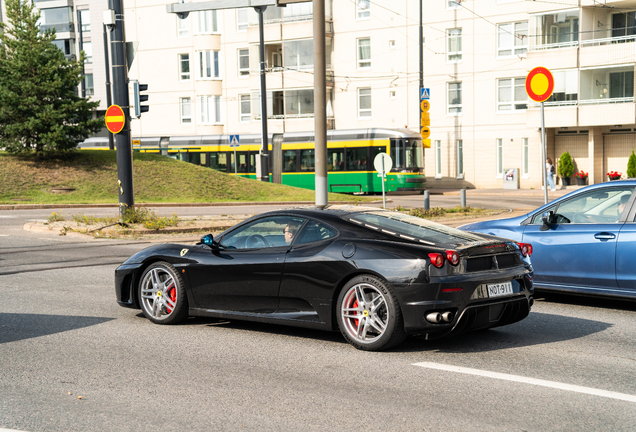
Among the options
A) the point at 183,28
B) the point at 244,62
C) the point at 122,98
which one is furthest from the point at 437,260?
the point at 183,28

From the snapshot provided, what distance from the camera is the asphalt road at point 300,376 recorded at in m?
4.63

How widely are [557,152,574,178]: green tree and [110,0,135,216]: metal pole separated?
94.3 feet

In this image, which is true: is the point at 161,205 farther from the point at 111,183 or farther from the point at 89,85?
the point at 89,85

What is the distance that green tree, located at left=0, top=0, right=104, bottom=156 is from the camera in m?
30.7

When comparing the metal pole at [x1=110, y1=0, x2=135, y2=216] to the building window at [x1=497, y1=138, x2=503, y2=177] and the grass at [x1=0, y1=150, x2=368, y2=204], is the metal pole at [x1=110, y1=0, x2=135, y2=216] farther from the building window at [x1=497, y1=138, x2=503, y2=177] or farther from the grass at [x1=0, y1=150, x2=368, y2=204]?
the building window at [x1=497, y1=138, x2=503, y2=177]

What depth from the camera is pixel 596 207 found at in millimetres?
8445

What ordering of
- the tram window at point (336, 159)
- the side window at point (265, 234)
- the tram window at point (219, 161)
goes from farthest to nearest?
the tram window at point (219, 161)
the tram window at point (336, 159)
the side window at point (265, 234)

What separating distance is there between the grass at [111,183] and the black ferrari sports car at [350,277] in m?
21.5

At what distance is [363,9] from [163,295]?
1657 inches

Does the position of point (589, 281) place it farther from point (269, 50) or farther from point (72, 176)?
point (269, 50)

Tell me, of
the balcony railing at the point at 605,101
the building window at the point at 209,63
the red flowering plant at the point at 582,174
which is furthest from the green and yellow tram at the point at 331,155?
the building window at the point at 209,63

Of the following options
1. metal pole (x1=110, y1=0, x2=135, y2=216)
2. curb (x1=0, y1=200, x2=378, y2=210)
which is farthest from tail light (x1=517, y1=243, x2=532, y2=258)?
curb (x1=0, y1=200, x2=378, y2=210)

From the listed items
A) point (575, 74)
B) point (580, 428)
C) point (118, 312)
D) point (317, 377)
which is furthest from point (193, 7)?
point (575, 74)

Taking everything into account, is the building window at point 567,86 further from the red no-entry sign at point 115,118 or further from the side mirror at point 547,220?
the side mirror at point 547,220
